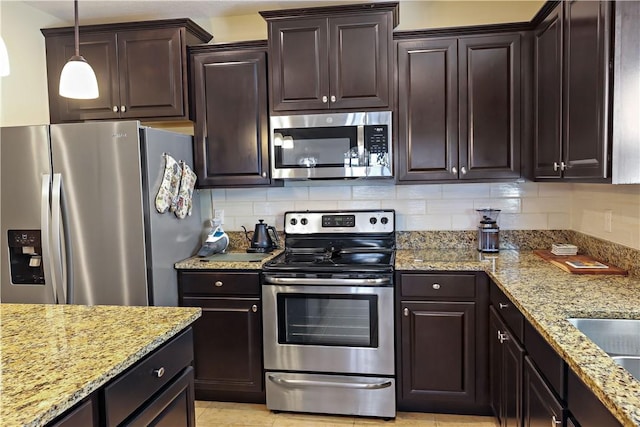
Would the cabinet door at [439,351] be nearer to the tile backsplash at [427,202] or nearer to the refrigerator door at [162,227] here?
the tile backsplash at [427,202]

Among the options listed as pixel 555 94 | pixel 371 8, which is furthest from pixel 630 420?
pixel 371 8

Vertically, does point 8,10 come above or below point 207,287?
above

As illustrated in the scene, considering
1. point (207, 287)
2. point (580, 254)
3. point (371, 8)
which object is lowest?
point (207, 287)

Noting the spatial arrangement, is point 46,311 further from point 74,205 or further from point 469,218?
point 469,218

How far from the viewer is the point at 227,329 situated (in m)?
2.75

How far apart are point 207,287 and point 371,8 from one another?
1.96 meters

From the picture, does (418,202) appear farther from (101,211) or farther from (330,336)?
(101,211)

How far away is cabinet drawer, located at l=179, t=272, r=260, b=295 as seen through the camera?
2.71 metres

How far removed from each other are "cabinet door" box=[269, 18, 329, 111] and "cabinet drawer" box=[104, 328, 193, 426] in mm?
1679

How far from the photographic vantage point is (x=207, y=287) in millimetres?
2771

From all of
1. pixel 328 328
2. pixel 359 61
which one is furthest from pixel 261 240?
pixel 359 61

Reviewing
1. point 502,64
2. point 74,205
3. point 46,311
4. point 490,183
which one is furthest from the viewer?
point 490,183

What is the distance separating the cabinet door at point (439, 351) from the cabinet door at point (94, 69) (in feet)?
7.62

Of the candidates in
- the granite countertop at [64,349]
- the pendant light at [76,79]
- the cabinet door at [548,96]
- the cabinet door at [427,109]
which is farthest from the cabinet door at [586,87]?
the pendant light at [76,79]
